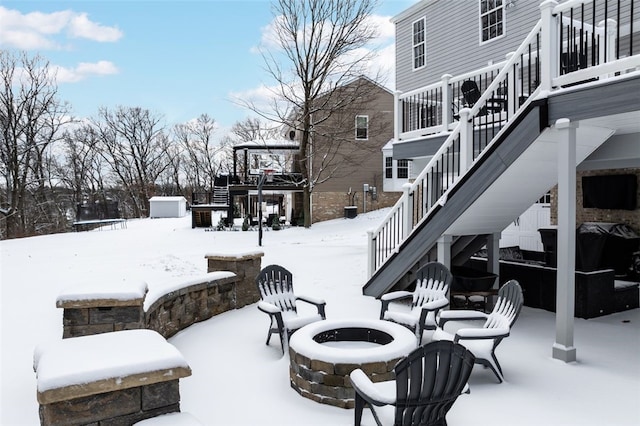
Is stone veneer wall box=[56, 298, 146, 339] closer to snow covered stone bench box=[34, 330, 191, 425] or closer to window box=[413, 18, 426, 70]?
snow covered stone bench box=[34, 330, 191, 425]

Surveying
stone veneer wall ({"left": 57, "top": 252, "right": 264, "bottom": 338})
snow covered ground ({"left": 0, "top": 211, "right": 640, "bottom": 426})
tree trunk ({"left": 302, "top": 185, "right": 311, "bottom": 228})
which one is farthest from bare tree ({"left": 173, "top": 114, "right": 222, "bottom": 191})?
stone veneer wall ({"left": 57, "top": 252, "right": 264, "bottom": 338})

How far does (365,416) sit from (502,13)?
10915 mm

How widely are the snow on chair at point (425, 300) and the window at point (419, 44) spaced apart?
966 cm

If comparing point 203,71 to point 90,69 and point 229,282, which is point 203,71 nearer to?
point 90,69

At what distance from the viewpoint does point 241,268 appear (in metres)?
7.08

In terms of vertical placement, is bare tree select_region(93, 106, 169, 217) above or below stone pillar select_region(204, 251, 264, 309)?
above

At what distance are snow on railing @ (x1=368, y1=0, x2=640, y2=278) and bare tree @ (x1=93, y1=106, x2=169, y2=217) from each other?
1175 inches

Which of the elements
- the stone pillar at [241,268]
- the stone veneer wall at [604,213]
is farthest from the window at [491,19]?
the stone pillar at [241,268]

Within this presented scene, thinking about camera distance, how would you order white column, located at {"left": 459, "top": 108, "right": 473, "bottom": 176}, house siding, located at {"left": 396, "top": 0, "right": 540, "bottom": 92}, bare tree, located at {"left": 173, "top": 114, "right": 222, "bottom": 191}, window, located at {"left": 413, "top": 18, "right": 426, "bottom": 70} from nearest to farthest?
white column, located at {"left": 459, "top": 108, "right": 473, "bottom": 176}
house siding, located at {"left": 396, "top": 0, "right": 540, "bottom": 92}
window, located at {"left": 413, "top": 18, "right": 426, "bottom": 70}
bare tree, located at {"left": 173, "top": 114, "right": 222, "bottom": 191}

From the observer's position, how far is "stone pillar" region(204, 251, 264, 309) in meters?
7.01

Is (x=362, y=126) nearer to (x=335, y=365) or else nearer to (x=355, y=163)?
(x=355, y=163)

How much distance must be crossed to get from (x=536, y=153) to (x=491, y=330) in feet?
7.33

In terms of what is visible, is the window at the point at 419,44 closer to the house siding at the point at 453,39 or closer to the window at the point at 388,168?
the house siding at the point at 453,39

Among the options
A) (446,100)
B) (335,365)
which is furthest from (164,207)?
(335,365)
